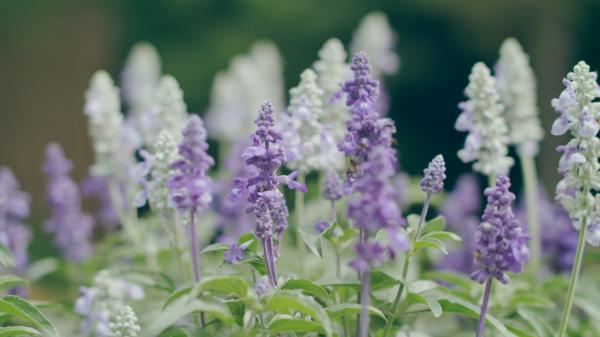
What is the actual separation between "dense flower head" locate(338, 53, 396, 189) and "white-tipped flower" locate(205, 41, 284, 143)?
3697 millimetres

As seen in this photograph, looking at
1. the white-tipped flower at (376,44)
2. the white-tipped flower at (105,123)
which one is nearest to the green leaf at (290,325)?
the white-tipped flower at (105,123)

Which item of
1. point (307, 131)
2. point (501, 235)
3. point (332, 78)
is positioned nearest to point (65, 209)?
point (332, 78)

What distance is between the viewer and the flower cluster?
4.26 meters

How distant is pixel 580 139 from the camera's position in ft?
Answer: 11.6

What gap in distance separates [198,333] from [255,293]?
0.41m

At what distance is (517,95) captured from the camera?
5574 mm

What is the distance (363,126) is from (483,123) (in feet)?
5.23

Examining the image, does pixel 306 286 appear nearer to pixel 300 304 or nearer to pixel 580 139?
pixel 300 304

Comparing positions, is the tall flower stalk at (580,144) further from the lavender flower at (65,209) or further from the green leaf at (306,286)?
the lavender flower at (65,209)

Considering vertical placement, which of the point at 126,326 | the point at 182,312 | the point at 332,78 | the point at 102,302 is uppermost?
the point at 332,78

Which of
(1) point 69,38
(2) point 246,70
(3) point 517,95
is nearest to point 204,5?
(1) point 69,38

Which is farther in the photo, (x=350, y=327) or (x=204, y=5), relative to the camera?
(x=204, y=5)

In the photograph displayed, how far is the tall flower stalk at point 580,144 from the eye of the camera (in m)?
3.49

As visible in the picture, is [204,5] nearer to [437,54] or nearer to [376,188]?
[437,54]
